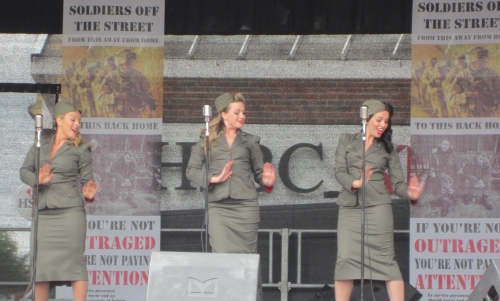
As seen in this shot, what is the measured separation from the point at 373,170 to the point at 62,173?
197cm

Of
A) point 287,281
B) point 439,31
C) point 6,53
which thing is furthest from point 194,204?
point 439,31

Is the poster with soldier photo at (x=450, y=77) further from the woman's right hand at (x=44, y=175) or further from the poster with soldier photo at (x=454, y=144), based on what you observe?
the woman's right hand at (x=44, y=175)

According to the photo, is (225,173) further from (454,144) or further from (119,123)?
(454,144)


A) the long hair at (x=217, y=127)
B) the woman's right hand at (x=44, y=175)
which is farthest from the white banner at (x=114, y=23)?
→ the woman's right hand at (x=44, y=175)

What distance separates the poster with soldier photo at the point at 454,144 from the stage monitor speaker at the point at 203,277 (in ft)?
7.16

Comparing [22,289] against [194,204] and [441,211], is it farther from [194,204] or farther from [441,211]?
[441,211]

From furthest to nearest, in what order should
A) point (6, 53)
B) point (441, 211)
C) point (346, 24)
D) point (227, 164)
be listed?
→ point (6, 53) → point (346, 24) → point (441, 211) → point (227, 164)

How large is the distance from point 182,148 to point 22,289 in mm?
1736

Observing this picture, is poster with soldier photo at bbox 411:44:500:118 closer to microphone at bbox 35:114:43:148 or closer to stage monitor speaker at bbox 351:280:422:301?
stage monitor speaker at bbox 351:280:422:301

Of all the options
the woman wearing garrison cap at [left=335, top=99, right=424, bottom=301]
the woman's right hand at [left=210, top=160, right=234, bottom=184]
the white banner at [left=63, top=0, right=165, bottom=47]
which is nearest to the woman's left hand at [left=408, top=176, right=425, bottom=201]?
the woman wearing garrison cap at [left=335, top=99, right=424, bottom=301]

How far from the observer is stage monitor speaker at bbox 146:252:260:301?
4137mm

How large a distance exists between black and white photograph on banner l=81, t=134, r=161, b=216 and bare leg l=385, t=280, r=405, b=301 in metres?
1.83

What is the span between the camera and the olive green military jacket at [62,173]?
17.1 ft

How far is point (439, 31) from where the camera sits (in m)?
6.09
